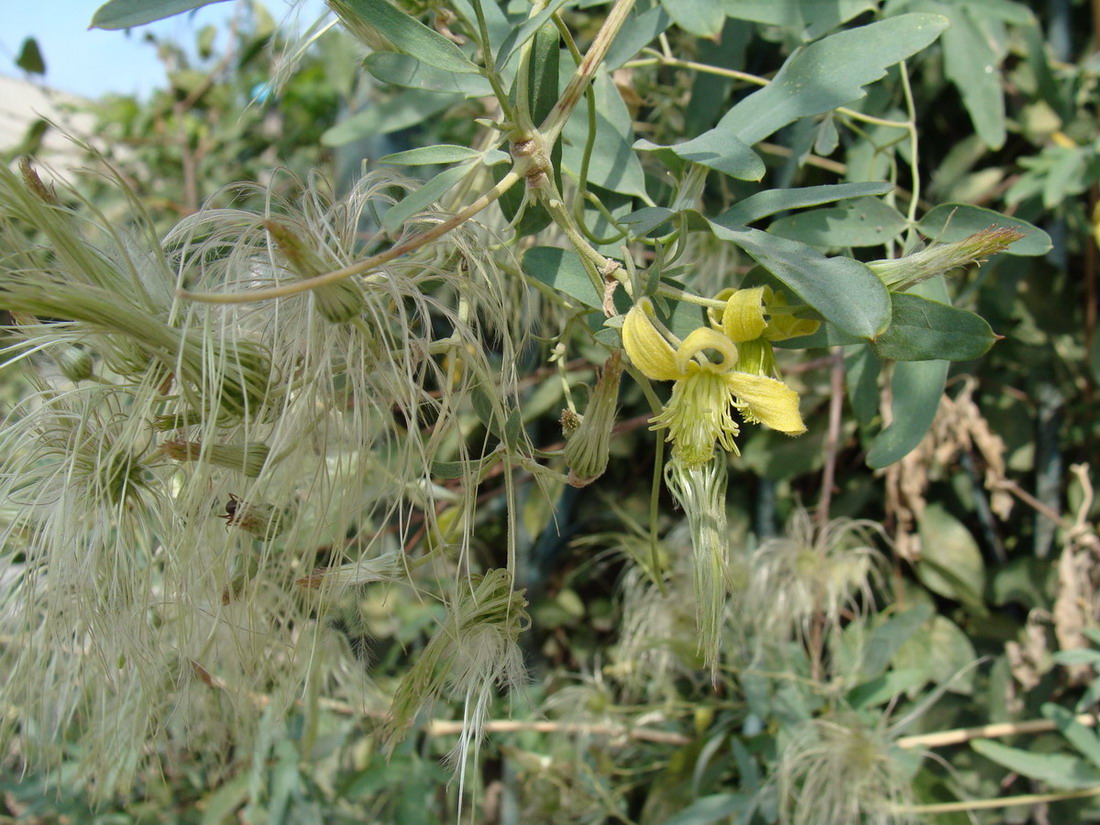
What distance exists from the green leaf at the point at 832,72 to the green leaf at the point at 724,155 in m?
0.02

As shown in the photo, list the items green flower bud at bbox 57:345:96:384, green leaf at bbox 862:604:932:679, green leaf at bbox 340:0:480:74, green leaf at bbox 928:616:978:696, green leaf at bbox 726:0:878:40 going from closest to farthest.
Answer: green leaf at bbox 340:0:480:74, green flower bud at bbox 57:345:96:384, green leaf at bbox 726:0:878:40, green leaf at bbox 862:604:932:679, green leaf at bbox 928:616:978:696

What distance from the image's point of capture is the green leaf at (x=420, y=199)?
551 millimetres

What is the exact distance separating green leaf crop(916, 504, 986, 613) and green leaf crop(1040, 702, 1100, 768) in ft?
0.72

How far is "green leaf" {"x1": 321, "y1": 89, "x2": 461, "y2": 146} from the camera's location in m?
1.06

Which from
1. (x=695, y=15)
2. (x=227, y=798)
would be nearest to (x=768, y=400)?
(x=695, y=15)

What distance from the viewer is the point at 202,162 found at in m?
2.25

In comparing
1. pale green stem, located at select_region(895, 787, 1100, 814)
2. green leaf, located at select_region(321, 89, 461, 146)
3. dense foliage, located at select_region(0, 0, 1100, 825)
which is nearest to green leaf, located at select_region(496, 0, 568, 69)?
dense foliage, located at select_region(0, 0, 1100, 825)

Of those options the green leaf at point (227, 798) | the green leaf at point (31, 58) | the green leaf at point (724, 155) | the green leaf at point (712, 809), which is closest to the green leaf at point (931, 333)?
the green leaf at point (724, 155)

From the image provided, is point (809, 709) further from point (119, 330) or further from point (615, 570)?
point (119, 330)

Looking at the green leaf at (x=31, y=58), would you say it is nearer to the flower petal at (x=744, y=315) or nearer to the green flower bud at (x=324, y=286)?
the green flower bud at (x=324, y=286)

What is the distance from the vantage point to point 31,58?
68.2 inches

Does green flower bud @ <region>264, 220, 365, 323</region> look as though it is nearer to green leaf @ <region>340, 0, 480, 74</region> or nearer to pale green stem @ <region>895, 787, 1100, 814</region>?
green leaf @ <region>340, 0, 480, 74</region>

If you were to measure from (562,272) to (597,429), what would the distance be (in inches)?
5.1

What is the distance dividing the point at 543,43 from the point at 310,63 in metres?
1.79
